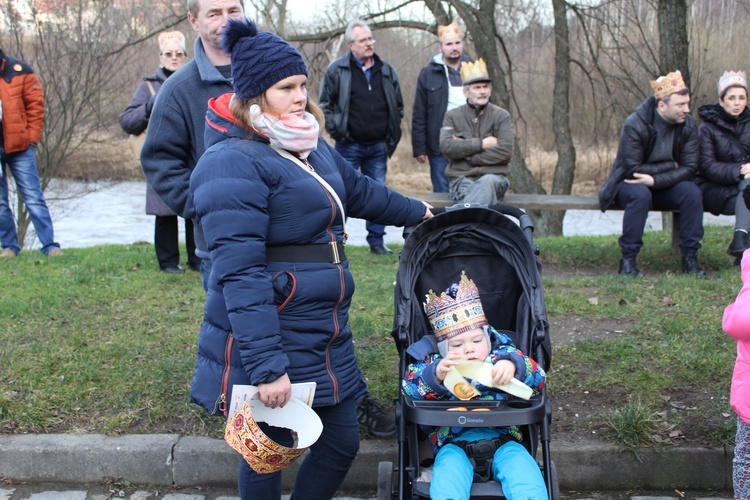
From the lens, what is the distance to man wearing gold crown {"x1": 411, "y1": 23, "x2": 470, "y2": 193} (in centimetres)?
814

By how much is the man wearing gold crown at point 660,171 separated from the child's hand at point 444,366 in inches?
160

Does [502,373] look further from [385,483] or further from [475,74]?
[475,74]

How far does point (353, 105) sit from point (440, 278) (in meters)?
4.61

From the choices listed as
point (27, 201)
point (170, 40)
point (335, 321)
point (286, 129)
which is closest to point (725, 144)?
point (170, 40)

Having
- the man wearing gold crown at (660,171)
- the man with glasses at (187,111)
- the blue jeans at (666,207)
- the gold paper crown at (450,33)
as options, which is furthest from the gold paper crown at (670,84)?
the man with glasses at (187,111)

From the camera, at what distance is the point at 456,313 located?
3232 mm

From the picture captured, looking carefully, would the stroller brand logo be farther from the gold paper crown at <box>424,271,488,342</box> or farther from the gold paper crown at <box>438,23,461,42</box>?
the gold paper crown at <box>438,23,461,42</box>

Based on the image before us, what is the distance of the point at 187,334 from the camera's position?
16.7ft

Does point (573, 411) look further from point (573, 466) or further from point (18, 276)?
point (18, 276)

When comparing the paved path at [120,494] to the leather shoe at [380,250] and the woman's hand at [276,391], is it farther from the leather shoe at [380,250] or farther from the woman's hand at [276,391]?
the leather shoe at [380,250]

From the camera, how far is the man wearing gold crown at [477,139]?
687 centimetres

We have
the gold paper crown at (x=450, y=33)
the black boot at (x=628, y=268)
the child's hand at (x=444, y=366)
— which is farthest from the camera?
the gold paper crown at (x=450, y=33)

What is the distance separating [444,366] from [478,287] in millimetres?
694

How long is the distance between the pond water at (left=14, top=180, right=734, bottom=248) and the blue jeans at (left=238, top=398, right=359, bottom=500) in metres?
9.56
